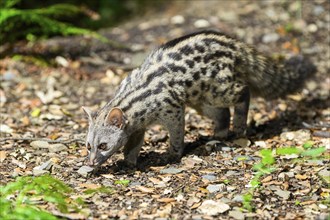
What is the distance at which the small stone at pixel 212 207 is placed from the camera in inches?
243

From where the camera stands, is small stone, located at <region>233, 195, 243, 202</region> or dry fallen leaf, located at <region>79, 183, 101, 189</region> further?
dry fallen leaf, located at <region>79, 183, 101, 189</region>

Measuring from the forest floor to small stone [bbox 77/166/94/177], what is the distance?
0.06 ft

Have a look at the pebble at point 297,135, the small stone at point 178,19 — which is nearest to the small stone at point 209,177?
the pebble at point 297,135

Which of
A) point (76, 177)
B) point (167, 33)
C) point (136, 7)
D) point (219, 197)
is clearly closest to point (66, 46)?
point (167, 33)

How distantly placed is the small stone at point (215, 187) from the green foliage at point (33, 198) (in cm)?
139

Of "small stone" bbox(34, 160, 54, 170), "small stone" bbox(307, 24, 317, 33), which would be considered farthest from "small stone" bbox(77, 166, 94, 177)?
"small stone" bbox(307, 24, 317, 33)

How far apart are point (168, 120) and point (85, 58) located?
3.81m

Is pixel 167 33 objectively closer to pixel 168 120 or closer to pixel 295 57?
pixel 295 57

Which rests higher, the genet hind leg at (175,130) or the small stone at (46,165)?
the genet hind leg at (175,130)

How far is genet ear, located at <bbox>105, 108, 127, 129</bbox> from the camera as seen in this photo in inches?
281

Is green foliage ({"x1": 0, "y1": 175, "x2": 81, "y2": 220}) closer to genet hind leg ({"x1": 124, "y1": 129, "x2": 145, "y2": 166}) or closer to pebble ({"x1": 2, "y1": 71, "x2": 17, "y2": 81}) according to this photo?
genet hind leg ({"x1": 124, "y1": 129, "x2": 145, "y2": 166})

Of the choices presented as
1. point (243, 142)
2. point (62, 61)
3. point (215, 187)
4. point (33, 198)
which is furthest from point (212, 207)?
point (62, 61)

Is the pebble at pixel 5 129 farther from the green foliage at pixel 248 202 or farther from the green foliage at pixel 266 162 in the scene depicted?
the green foliage at pixel 248 202

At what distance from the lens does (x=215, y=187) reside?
6.75 metres
